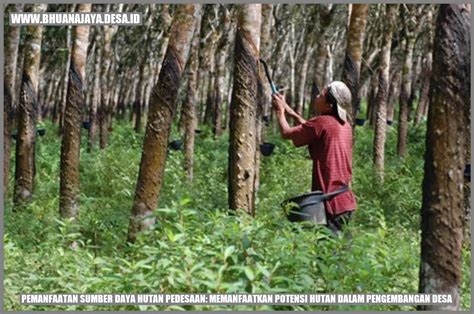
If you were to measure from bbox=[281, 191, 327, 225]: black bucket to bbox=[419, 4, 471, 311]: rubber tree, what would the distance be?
151 centimetres

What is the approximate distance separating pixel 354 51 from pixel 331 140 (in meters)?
4.69

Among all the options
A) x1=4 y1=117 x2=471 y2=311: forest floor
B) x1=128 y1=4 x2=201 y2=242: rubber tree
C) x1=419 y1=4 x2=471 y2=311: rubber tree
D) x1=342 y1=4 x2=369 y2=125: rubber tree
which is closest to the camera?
x1=419 y1=4 x2=471 y2=311: rubber tree

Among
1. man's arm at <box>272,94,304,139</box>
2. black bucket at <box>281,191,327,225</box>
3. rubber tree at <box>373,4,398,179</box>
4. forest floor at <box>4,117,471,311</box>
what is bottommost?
forest floor at <box>4,117,471,311</box>

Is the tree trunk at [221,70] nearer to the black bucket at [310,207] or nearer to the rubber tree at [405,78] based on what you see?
the rubber tree at [405,78]

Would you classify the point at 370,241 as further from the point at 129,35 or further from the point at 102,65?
the point at 129,35

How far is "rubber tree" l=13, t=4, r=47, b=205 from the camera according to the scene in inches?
427

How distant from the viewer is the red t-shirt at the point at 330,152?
6562mm

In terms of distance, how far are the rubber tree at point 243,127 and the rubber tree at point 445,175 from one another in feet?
9.54

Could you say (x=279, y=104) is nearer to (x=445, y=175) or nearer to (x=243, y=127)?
(x=243, y=127)

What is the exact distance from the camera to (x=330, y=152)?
659 cm

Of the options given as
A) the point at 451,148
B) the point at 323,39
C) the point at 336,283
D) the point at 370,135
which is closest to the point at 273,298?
the point at 336,283

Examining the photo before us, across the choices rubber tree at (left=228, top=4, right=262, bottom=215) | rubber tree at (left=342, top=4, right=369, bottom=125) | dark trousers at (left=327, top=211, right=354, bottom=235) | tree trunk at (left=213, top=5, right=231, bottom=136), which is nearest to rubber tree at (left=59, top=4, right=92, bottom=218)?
rubber tree at (left=228, top=4, right=262, bottom=215)

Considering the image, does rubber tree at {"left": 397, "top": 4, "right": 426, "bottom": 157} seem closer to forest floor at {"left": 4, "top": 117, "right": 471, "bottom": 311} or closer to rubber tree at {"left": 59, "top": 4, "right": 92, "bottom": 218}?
forest floor at {"left": 4, "top": 117, "right": 471, "bottom": 311}

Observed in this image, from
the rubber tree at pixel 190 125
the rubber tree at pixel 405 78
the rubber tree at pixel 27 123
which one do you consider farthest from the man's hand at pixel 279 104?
the rubber tree at pixel 405 78
